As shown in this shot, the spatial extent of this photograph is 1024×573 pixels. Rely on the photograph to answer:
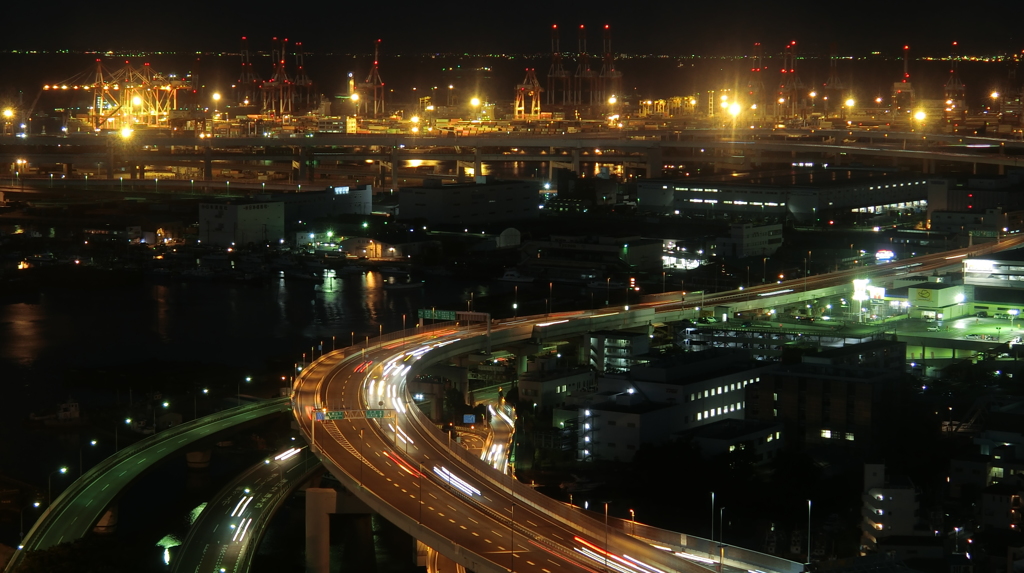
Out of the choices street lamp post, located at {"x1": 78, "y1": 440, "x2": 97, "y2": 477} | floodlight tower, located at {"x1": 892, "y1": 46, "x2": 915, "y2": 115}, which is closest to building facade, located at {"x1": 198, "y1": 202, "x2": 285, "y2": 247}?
street lamp post, located at {"x1": 78, "y1": 440, "x2": 97, "y2": 477}

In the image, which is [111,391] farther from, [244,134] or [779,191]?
[244,134]

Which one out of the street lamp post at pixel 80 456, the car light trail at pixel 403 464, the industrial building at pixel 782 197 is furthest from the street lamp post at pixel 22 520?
the industrial building at pixel 782 197

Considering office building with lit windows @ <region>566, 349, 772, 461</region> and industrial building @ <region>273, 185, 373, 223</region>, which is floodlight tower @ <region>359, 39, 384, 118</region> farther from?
office building with lit windows @ <region>566, 349, 772, 461</region>

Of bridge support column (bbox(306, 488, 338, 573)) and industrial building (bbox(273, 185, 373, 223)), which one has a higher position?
industrial building (bbox(273, 185, 373, 223))

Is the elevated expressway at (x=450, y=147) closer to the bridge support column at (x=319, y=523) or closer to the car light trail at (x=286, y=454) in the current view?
the car light trail at (x=286, y=454)

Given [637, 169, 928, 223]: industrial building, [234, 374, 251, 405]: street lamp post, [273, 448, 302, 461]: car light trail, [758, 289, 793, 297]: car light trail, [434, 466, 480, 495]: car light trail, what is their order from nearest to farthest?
1. [434, 466, 480, 495]: car light trail
2. [273, 448, 302, 461]: car light trail
3. [234, 374, 251, 405]: street lamp post
4. [758, 289, 793, 297]: car light trail
5. [637, 169, 928, 223]: industrial building

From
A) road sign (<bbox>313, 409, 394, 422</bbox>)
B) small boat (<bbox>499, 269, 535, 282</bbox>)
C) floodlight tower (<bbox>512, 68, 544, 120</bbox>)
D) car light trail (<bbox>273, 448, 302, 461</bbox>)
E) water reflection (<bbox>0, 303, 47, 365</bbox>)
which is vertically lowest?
car light trail (<bbox>273, 448, 302, 461</bbox>)
